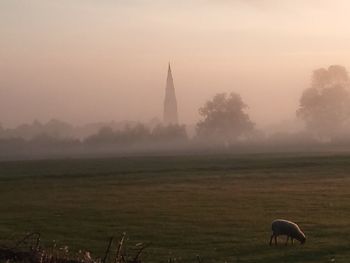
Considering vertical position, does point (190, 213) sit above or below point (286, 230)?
below

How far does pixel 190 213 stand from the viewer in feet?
140

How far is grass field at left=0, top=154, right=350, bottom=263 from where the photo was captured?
29172 millimetres

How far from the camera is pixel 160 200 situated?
51969 mm

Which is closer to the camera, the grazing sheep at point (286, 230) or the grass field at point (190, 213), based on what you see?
the grass field at point (190, 213)

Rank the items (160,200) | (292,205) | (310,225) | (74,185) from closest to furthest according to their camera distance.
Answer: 1. (310,225)
2. (292,205)
3. (160,200)
4. (74,185)

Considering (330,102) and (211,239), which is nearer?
(211,239)

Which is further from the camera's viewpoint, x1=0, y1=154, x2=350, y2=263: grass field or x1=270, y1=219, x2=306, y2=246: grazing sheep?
x1=270, y1=219, x2=306, y2=246: grazing sheep

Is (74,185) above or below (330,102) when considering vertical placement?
below

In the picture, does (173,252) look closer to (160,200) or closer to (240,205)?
(240,205)

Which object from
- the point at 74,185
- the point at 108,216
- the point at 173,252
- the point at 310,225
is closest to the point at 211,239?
the point at 173,252

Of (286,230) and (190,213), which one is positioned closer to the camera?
(286,230)

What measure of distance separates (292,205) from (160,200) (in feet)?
36.2

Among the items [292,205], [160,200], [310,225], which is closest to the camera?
[310,225]

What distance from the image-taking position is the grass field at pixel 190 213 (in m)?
29.2
